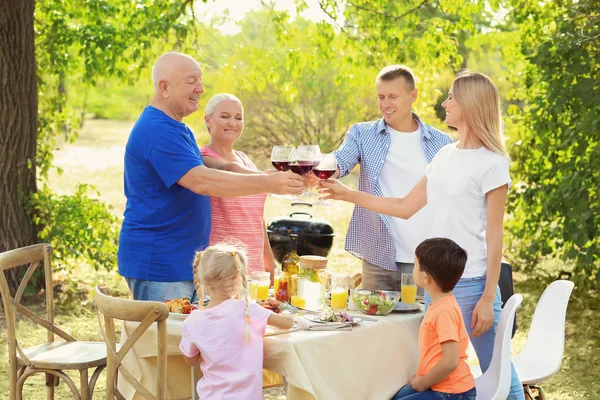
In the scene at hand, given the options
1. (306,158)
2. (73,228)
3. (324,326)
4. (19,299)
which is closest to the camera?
(324,326)

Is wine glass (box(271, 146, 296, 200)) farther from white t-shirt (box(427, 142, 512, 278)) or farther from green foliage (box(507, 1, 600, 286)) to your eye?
green foliage (box(507, 1, 600, 286))

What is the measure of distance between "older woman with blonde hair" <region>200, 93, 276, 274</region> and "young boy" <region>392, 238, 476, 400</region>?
48.6 inches

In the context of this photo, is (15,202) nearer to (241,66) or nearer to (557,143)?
(557,143)

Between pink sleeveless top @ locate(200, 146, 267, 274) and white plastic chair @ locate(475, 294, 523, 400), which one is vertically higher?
pink sleeveless top @ locate(200, 146, 267, 274)

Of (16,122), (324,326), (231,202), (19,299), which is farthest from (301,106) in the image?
(324,326)

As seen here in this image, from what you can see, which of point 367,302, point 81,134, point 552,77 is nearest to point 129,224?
point 367,302

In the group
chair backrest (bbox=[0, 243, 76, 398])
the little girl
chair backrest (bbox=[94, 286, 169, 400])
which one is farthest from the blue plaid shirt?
chair backrest (bbox=[0, 243, 76, 398])

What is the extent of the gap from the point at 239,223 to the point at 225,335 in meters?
1.28

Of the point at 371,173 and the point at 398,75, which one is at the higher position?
the point at 398,75

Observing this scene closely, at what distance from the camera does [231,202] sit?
4.16m

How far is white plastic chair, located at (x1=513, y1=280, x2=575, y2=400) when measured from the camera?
12.0ft

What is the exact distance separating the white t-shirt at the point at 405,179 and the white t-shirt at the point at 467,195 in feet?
2.47

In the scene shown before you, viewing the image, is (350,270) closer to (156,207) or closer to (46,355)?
(46,355)

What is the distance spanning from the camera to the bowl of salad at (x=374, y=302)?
3.31 metres
